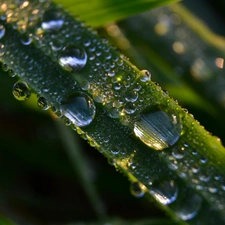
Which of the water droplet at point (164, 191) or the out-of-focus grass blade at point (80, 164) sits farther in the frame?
the out-of-focus grass blade at point (80, 164)

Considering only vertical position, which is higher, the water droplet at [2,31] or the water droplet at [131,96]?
the water droplet at [2,31]

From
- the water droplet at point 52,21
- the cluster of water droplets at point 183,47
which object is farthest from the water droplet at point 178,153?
the cluster of water droplets at point 183,47

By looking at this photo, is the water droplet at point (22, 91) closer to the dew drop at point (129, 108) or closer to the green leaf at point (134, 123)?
the green leaf at point (134, 123)

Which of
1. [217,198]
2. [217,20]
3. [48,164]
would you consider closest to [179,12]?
[217,20]

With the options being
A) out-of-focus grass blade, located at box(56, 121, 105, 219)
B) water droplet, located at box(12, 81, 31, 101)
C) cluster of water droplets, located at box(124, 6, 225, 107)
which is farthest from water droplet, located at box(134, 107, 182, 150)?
out-of-focus grass blade, located at box(56, 121, 105, 219)

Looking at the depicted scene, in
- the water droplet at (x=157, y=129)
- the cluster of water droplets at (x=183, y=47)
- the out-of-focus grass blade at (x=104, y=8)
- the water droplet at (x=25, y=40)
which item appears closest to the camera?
the water droplet at (x=157, y=129)

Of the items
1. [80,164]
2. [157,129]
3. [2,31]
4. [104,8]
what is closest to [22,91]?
[2,31]

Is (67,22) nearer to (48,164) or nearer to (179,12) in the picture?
(179,12)
